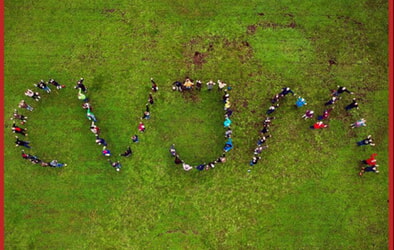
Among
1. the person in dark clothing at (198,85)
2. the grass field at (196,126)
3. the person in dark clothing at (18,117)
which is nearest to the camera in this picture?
the grass field at (196,126)

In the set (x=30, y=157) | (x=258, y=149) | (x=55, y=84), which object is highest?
(x=55, y=84)

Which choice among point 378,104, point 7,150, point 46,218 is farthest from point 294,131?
point 7,150

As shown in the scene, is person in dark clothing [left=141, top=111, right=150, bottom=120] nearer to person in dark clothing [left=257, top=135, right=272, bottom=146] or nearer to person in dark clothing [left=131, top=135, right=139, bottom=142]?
person in dark clothing [left=131, top=135, right=139, bottom=142]

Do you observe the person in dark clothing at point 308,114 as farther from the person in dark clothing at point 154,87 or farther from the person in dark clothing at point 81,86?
the person in dark clothing at point 81,86

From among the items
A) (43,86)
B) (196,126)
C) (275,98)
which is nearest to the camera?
(43,86)

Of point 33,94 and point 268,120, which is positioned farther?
point 33,94

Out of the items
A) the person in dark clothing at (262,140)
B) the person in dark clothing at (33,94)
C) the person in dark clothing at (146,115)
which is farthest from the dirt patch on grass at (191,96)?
the person in dark clothing at (33,94)

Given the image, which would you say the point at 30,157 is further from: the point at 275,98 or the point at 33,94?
the point at 275,98

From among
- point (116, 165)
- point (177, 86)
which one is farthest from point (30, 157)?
point (177, 86)

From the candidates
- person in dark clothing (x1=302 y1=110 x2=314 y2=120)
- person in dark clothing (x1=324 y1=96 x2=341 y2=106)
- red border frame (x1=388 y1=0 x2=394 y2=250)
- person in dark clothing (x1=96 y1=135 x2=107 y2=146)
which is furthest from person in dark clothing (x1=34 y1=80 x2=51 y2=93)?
red border frame (x1=388 y1=0 x2=394 y2=250)
